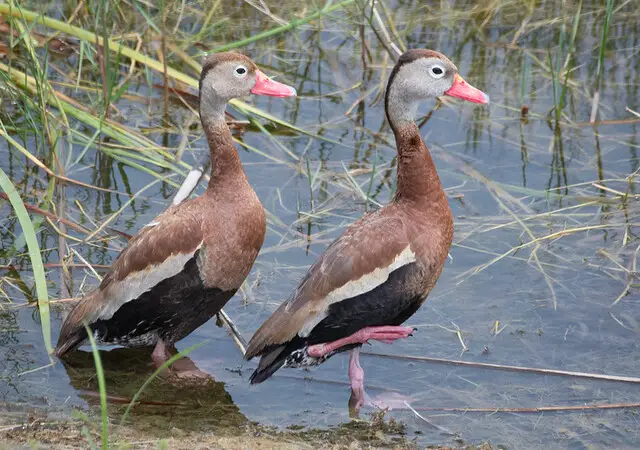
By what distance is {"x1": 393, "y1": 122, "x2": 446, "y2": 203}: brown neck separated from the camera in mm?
5672

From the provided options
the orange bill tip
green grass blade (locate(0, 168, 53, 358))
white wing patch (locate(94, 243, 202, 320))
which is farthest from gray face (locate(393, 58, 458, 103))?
green grass blade (locate(0, 168, 53, 358))

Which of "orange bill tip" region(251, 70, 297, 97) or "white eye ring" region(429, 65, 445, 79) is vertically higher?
"white eye ring" region(429, 65, 445, 79)

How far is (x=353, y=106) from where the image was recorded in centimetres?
877

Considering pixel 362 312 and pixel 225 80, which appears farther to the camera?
pixel 225 80

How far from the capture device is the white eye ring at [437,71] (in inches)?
229

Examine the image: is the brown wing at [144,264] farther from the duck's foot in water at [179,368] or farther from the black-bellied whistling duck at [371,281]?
the black-bellied whistling duck at [371,281]

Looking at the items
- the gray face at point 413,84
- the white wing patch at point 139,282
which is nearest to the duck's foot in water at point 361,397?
the white wing patch at point 139,282

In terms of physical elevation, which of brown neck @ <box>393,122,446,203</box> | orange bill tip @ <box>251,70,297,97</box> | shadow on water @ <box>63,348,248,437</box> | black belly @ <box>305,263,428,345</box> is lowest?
shadow on water @ <box>63,348,248,437</box>

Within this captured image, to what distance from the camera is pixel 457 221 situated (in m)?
7.39

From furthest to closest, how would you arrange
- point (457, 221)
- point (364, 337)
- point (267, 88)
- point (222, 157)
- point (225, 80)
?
1. point (457, 221)
2. point (267, 88)
3. point (225, 80)
4. point (222, 157)
5. point (364, 337)

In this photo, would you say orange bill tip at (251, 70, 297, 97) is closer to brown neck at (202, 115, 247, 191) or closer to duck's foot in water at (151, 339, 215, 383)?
brown neck at (202, 115, 247, 191)

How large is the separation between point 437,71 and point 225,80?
114 centimetres

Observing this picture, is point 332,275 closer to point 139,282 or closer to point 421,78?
point 139,282

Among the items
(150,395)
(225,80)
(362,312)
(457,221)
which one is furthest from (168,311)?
(457,221)
